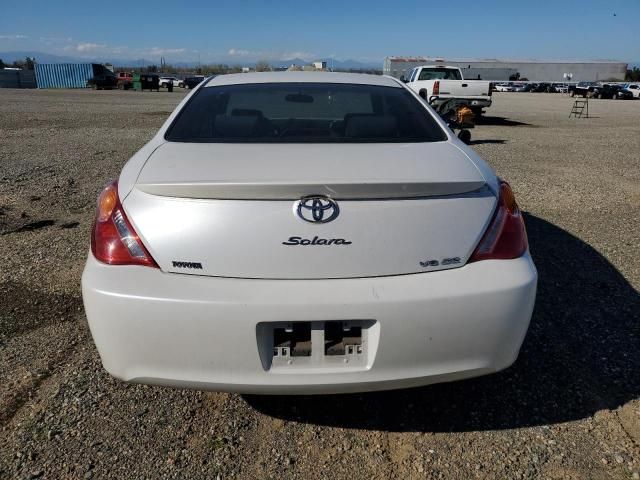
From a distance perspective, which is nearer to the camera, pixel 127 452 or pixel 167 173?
pixel 167 173

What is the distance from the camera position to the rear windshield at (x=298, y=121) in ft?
8.22

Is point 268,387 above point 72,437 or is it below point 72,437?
above

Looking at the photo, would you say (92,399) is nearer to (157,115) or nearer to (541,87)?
(157,115)

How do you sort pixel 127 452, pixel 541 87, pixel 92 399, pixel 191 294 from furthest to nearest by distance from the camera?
pixel 541 87 < pixel 92 399 < pixel 127 452 < pixel 191 294

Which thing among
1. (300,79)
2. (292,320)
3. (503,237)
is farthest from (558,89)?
(292,320)

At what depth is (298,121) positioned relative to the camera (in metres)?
2.97

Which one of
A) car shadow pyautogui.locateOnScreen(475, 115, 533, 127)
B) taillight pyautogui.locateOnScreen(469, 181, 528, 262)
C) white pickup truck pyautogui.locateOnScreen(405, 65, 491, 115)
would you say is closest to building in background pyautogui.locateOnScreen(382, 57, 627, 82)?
car shadow pyautogui.locateOnScreen(475, 115, 533, 127)

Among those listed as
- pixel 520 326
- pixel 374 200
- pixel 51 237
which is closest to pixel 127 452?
pixel 374 200

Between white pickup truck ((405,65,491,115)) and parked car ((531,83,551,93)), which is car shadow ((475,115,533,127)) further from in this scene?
parked car ((531,83,551,93))

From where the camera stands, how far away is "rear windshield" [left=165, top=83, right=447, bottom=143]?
2506 mm

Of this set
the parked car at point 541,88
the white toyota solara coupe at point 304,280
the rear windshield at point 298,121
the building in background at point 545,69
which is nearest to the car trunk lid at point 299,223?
→ the white toyota solara coupe at point 304,280

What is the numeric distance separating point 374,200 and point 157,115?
19.1m

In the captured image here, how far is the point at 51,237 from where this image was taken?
458 cm

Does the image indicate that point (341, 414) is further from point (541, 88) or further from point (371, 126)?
point (541, 88)
